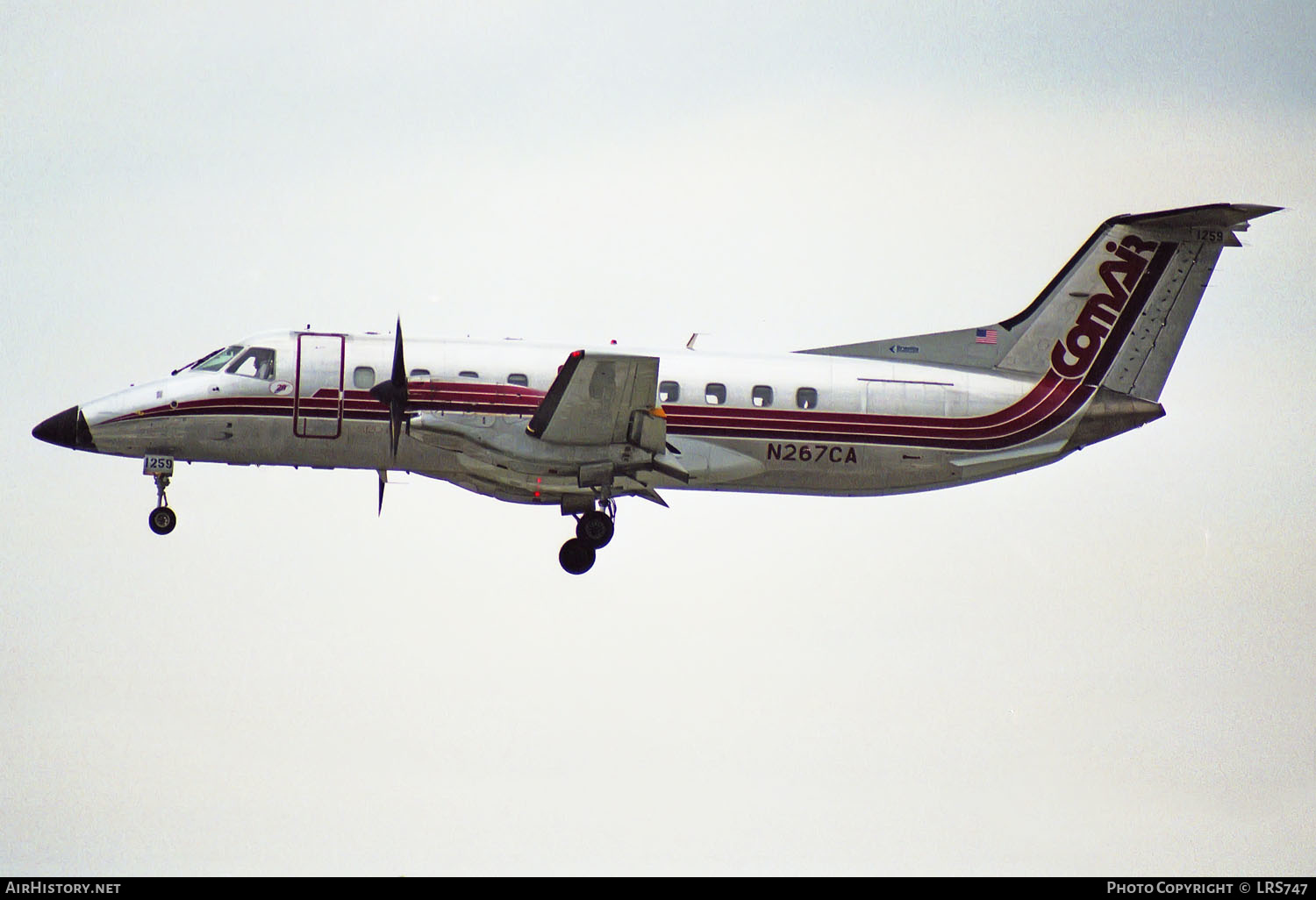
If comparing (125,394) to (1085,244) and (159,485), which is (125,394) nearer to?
(159,485)

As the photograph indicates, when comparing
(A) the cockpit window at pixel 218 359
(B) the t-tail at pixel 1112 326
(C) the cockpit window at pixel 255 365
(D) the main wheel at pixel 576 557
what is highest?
(B) the t-tail at pixel 1112 326

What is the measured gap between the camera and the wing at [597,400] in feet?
73.9

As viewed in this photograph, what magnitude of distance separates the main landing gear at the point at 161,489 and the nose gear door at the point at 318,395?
2.40 meters

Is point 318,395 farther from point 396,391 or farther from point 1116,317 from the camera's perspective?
point 1116,317

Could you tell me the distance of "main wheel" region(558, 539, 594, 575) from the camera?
25.5 m

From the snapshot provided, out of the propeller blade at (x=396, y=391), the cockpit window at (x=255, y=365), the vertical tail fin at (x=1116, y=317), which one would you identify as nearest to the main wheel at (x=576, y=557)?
the propeller blade at (x=396, y=391)

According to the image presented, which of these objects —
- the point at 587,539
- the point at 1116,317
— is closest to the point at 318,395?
the point at 587,539

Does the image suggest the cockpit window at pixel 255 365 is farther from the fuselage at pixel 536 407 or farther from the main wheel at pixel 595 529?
the main wheel at pixel 595 529

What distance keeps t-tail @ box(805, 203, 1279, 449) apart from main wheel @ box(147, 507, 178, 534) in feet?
39.0

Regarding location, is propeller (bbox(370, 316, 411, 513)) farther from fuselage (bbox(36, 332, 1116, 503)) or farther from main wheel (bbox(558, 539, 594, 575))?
main wheel (bbox(558, 539, 594, 575))

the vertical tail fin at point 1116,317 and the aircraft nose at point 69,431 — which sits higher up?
the vertical tail fin at point 1116,317

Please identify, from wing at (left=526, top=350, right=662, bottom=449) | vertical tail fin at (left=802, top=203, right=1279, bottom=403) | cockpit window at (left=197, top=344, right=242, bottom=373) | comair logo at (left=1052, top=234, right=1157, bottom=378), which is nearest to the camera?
wing at (left=526, top=350, right=662, bottom=449)

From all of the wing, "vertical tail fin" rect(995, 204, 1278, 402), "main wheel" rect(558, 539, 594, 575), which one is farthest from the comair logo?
"main wheel" rect(558, 539, 594, 575)

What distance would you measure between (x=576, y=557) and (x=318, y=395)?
490 cm
